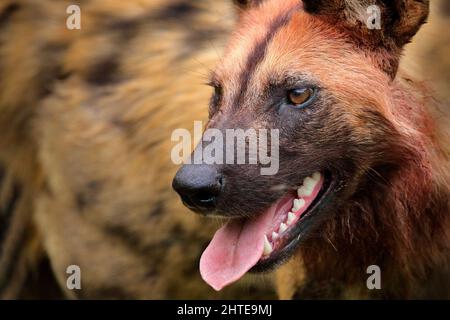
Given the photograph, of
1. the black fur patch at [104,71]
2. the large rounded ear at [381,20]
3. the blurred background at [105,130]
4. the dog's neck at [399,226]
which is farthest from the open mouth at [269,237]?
the black fur patch at [104,71]

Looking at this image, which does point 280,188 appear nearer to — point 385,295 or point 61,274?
point 385,295

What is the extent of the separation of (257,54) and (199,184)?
72 cm

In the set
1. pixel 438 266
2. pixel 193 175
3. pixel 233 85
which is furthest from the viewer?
pixel 438 266

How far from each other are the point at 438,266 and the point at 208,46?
1986 millimetres

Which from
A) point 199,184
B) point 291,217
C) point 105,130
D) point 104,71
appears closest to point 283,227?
point 291,217

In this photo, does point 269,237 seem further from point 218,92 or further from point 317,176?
point 218,92

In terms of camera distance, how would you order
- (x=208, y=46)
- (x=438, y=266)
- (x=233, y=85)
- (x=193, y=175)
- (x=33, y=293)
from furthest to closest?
1. (x=33, y=293)
2. (x=208, y=46)
3. (x=438, y=266)
4. (x=233, y=85)
5. (x=193, y=175)

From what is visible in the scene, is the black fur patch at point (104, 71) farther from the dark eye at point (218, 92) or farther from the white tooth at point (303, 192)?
the white tooth at point (303, 192)

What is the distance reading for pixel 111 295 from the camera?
21.3 ft

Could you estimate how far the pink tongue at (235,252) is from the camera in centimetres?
475

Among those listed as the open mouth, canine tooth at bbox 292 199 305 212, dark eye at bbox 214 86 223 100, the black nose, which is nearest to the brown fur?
dark eye at bbox 214 86 223 100

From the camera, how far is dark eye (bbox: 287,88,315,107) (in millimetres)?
4688

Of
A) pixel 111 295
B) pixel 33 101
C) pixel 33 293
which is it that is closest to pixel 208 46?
pixel 33 101

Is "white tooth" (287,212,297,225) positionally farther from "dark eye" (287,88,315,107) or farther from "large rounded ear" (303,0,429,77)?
"large rounded ear" (303,0,429,77)
